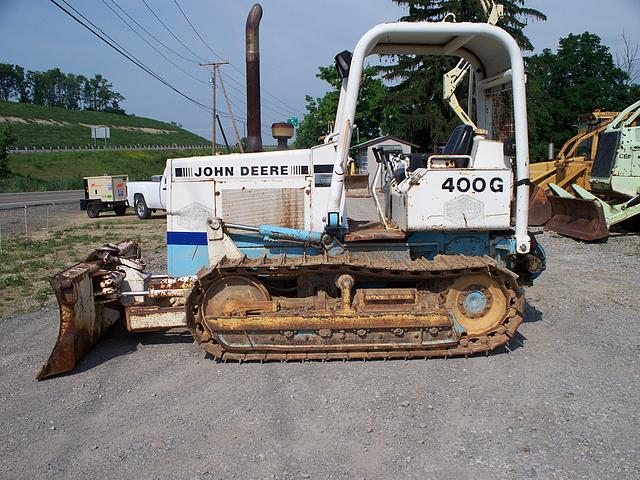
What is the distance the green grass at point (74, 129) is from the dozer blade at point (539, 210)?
246 feet

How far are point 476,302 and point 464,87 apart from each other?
254 inches

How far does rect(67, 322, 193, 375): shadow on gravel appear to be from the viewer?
5869mm

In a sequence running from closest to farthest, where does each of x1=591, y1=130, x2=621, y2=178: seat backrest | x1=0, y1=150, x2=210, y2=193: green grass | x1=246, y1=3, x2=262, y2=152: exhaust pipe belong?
x1=246, y1=3, x2=262, y2=152: exhaust pipe < x1=591, y1=130, x2=621, y2=178: seat backrest < x1=0, y1=150, x2=210, y2=193: green grass

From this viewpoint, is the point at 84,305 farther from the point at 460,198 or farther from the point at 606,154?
the point at 606,154

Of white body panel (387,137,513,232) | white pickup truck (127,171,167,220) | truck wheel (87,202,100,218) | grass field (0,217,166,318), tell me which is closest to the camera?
white body panel (387,137,513,232)

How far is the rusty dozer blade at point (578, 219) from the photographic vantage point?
41.5ft

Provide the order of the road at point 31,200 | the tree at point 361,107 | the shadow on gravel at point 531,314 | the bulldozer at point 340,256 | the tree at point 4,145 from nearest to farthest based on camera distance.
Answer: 1. the bulldozer at point 340,256
2. the shadow on gravel at point 531,314
3. the road at point 31,200
4. the tree at point 361,107
5. the tree at point 4,145

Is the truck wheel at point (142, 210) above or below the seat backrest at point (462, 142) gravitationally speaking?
below

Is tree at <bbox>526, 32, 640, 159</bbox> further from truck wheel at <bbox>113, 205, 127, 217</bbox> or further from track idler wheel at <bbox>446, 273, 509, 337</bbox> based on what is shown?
track idler wheel at <bbox>446, 273, 509, 337</bbox>

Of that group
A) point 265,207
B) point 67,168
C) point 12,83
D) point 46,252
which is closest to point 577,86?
point 46,252

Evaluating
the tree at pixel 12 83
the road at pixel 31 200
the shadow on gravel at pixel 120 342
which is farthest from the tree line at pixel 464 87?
the tree at pixel 12 83

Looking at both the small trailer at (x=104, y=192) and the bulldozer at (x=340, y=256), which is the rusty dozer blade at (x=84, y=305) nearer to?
the bulldozer at (x=340, y=256)

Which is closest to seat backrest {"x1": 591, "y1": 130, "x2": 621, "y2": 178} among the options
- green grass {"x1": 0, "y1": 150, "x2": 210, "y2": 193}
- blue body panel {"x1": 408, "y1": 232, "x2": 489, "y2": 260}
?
blue body panel {"x1": 408, "y1": 232, "x2": 489, "y2": 260}

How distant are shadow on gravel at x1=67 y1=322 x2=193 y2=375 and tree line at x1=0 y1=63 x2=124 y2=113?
136108 millimetres
